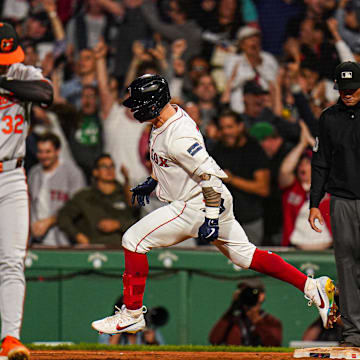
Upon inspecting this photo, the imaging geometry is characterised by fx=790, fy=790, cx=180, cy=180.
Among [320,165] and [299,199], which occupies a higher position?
[320,165]

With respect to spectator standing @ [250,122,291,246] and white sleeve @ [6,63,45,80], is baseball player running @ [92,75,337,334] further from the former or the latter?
spectator standing @ [250,122,291,246]

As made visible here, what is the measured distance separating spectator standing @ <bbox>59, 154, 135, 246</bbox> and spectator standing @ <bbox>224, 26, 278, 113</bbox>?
5.29 ft

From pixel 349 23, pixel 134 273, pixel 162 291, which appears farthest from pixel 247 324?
pixel 349 23

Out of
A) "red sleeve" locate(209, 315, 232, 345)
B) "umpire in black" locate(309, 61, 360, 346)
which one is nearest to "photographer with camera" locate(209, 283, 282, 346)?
"red sleeve" locate(209, 315, 232, 345)

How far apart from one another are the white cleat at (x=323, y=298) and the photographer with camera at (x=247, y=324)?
8.44ft

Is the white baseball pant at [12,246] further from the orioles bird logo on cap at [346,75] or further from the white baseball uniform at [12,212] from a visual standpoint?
the orioles bird logo on cap at [346,75]

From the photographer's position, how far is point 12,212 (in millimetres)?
5309

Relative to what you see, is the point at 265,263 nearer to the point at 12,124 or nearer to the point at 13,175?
the point at 13,175

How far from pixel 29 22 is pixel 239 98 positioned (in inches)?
122

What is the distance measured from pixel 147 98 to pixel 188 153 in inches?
18.2

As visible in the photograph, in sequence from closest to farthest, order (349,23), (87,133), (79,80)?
1. (349,23)
2. (87,133)
3. (79,80)

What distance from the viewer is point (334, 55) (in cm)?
863

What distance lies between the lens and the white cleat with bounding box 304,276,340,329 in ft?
17.1

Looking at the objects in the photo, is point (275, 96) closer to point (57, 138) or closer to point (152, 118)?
point (57, 138)
